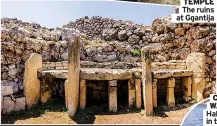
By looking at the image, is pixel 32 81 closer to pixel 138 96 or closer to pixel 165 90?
pixel 138 96

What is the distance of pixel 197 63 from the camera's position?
11.0 meters

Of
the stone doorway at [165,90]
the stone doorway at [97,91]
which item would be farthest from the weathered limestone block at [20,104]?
the stone doorway at [165,90]

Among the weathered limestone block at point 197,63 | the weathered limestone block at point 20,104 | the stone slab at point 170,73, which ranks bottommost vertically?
the weathered limestone block at point 20,104

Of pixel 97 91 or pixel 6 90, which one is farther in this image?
pixel 97 91

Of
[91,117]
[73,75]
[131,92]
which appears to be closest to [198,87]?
[131,92]

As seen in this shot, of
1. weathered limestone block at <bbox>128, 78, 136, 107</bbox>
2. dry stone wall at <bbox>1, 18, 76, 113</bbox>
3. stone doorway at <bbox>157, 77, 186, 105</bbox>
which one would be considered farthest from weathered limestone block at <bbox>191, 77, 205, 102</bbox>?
dry stone wall at <bbox>1, 18, 76, 113</bbox>

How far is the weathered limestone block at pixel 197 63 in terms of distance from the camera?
10.9 m

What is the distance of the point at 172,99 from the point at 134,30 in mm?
5693

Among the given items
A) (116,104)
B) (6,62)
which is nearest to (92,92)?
(116,104)

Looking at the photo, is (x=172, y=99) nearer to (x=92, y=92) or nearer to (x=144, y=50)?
(x=144, y=50)

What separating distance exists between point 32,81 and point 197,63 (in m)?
6.37

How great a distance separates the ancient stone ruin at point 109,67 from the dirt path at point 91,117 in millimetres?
305

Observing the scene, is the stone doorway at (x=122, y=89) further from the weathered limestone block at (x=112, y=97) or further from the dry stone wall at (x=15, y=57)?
the dry stone wall at (x=15, y=57)

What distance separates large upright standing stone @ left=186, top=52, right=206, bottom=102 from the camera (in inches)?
427
